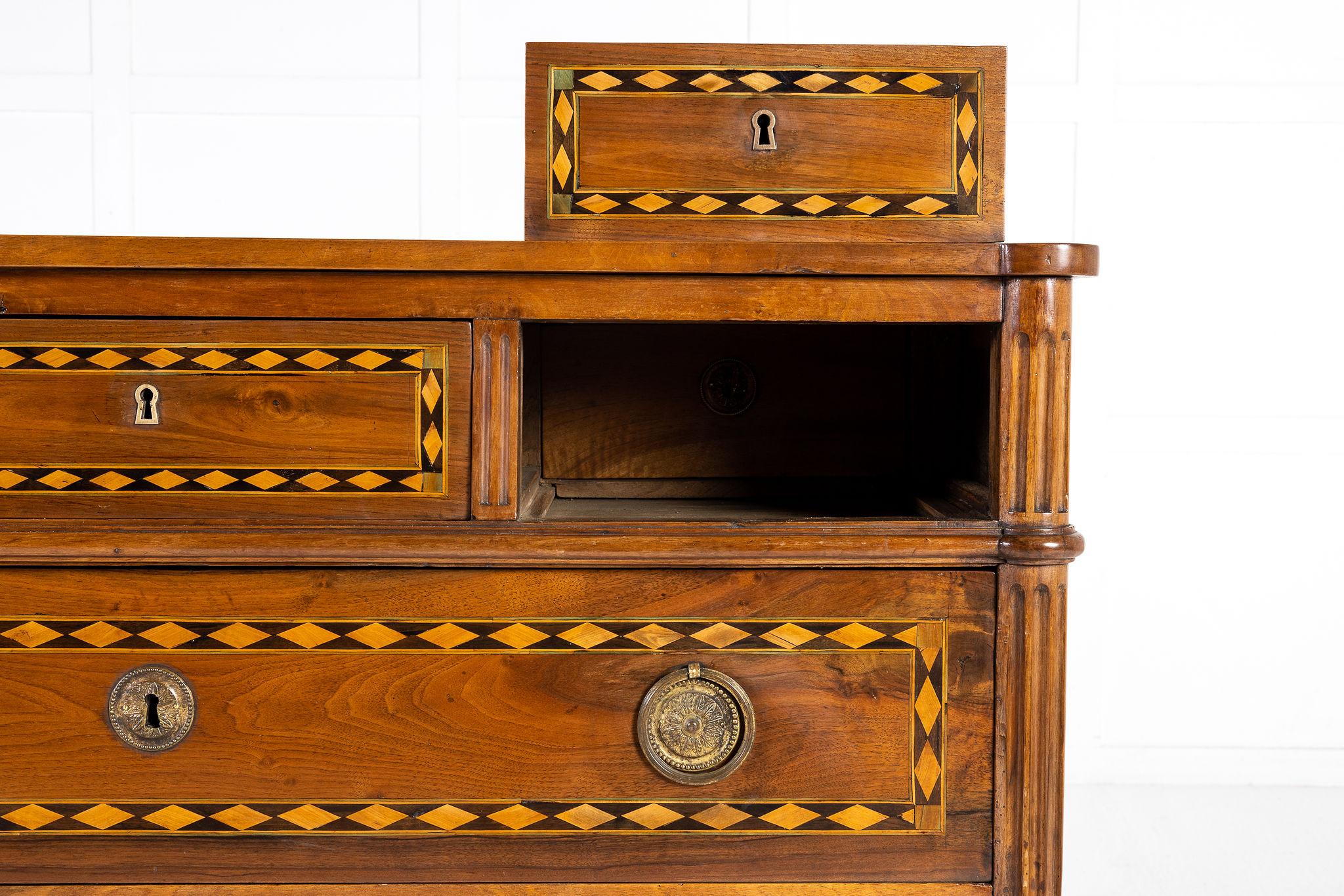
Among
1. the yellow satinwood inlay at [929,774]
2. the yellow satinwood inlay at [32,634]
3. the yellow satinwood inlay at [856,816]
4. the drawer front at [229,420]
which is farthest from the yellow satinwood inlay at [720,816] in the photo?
the yellow satinwood inlay at [32,634]

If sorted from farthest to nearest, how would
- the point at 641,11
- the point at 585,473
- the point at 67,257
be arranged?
the point at 641,11
the point at 585,473
the point at 67,257

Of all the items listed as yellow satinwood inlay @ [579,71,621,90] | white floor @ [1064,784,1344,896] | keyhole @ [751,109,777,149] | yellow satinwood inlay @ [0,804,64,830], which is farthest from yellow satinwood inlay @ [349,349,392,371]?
white floor @ [1064,784,1344,896]

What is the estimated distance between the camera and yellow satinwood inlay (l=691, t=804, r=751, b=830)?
1534mm

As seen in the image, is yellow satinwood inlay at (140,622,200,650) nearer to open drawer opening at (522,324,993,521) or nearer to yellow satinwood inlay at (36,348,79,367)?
yellow satinwood inlay at (36,348,79,367)

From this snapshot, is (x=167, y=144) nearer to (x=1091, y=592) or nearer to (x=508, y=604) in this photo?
(x=508, y=604)

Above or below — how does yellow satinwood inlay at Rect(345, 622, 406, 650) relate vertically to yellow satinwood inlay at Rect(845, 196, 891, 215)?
below

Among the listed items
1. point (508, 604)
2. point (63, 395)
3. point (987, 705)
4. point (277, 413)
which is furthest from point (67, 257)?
point (987, 705)

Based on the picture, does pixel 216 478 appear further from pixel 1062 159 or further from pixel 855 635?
pixel 1062 159

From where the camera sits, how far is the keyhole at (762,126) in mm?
1570

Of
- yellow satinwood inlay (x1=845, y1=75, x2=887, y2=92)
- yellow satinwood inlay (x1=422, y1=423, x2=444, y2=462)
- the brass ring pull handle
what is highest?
yellow satinwood inlay (x1=845, y1=75, x2=887, y2=92)

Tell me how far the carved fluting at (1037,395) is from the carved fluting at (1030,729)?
0.27 feet

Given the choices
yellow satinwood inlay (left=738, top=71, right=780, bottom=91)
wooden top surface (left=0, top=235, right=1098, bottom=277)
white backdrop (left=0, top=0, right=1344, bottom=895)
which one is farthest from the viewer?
white backdrop (left=0, top=0, right=1344, bottom=895)

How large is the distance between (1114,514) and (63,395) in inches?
77.3

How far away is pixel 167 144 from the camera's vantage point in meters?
2.60
